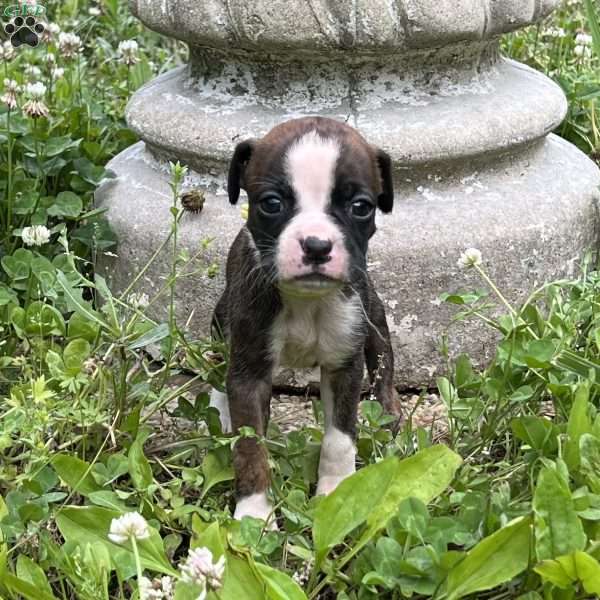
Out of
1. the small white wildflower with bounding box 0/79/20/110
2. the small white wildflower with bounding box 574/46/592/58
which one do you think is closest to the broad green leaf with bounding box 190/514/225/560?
the small white wildflower with bounding box 0/79/20/110

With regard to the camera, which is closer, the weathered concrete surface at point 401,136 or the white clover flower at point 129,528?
the white clover flower at point 129,528

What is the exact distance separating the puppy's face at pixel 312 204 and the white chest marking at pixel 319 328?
8.6 inches

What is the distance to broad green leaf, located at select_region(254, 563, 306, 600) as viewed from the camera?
244 cm

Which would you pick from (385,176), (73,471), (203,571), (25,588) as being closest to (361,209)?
(385,176)

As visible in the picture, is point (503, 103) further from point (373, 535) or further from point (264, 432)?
point (373, 535)

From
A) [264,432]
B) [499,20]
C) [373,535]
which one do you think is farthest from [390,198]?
[499,20]

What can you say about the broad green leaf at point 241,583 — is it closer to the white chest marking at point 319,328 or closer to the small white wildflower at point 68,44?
the white chest marking at point 319,328

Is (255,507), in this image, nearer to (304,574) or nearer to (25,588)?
(304,574)

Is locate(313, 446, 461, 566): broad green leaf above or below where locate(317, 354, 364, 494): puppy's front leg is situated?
above

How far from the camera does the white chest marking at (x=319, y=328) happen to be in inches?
122

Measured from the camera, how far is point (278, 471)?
316 cm

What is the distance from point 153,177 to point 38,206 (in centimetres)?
44
